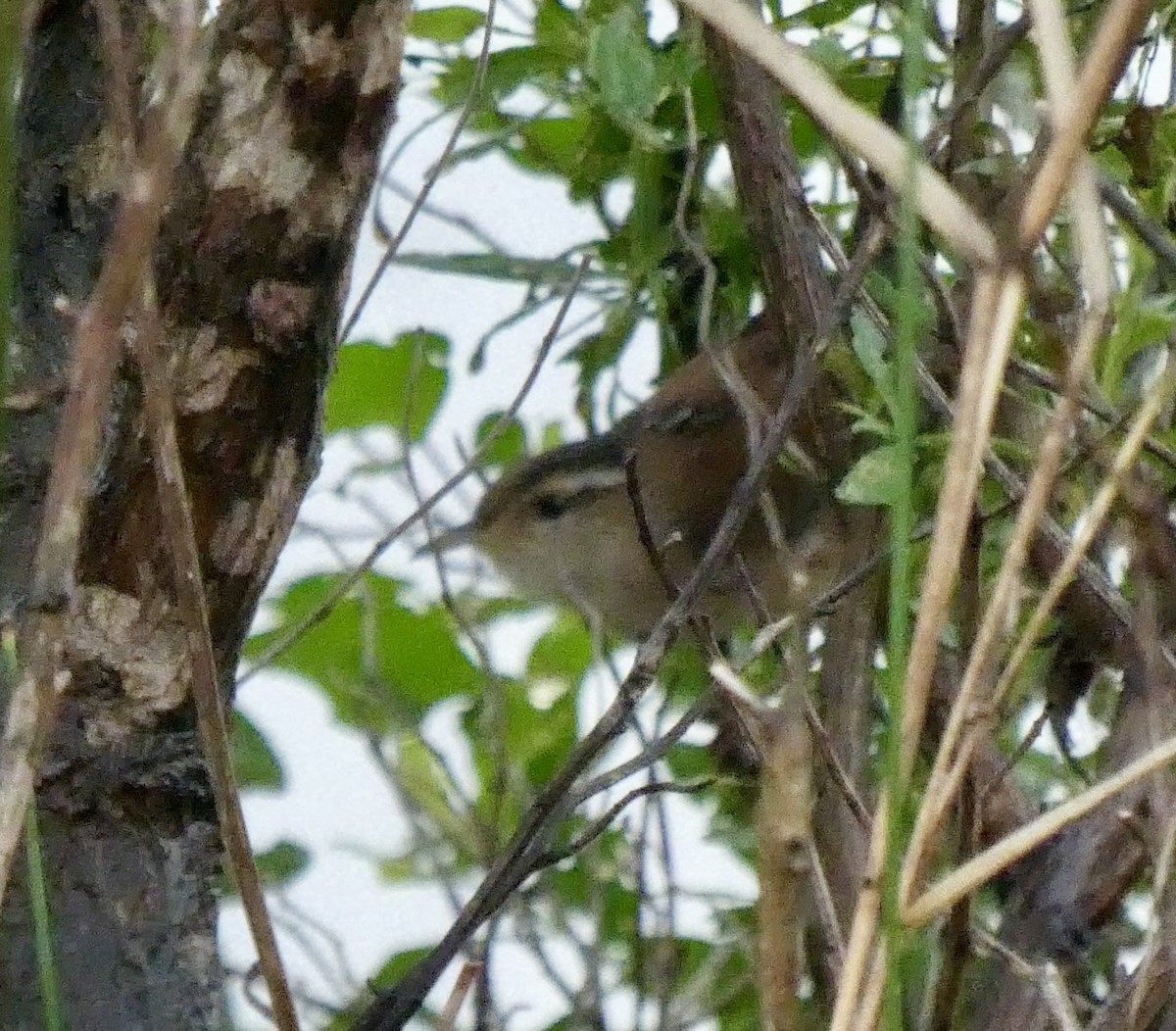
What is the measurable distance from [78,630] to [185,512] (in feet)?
0.69

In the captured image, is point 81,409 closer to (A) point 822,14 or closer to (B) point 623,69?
(B) point 623,69

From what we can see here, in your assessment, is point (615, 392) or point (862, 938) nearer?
point (862, 938)

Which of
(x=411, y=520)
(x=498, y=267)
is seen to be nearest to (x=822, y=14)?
(x=498, y=267)

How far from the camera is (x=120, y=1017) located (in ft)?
2.31

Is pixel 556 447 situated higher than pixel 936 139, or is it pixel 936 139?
pixel 556 447

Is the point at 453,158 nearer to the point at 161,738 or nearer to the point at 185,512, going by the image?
the point at 161,738

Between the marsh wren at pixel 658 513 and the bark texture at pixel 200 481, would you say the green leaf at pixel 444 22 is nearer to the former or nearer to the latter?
the marsh wren at pixel 658 513

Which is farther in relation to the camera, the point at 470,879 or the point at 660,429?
the point at 660,429

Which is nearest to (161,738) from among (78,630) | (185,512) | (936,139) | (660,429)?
(78,630)

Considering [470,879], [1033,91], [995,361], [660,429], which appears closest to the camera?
[995,361]

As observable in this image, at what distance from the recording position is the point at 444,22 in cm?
108

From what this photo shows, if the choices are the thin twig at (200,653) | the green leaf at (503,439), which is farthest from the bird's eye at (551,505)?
the thin twig at (200,653)

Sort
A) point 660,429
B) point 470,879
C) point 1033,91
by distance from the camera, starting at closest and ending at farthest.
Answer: point 1033,91 < point 470,879 < point 660,429

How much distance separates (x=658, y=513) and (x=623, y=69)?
614 millimetres
